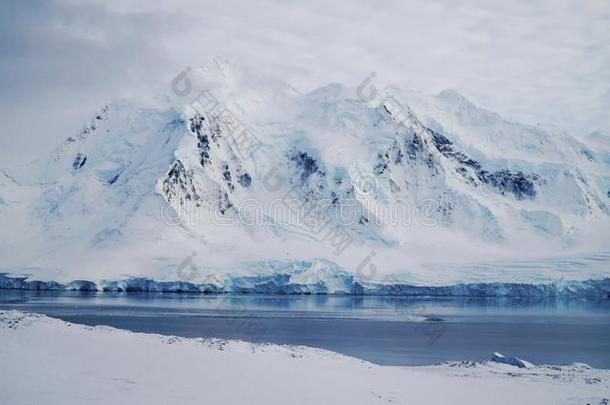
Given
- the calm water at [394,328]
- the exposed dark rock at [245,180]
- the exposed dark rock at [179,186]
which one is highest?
the exposed dark rock at [245,180]

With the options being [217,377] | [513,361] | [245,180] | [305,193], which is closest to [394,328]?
[513,361]

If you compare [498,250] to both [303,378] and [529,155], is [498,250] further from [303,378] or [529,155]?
[303,378]

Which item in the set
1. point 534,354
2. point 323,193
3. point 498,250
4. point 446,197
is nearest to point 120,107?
point 323,193

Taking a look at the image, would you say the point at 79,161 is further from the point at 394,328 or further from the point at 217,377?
the point at 217,377

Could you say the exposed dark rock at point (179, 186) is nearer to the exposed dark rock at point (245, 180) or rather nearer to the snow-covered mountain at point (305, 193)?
the snow-covered mountain at point (305, 193)

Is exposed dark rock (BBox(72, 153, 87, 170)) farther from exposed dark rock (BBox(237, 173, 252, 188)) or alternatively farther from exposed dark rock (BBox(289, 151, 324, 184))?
exposed dark rock (BBox(289, 151, 324, 184))

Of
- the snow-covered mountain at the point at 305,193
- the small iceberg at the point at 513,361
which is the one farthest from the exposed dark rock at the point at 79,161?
the small iceberg at the point at 513,361
